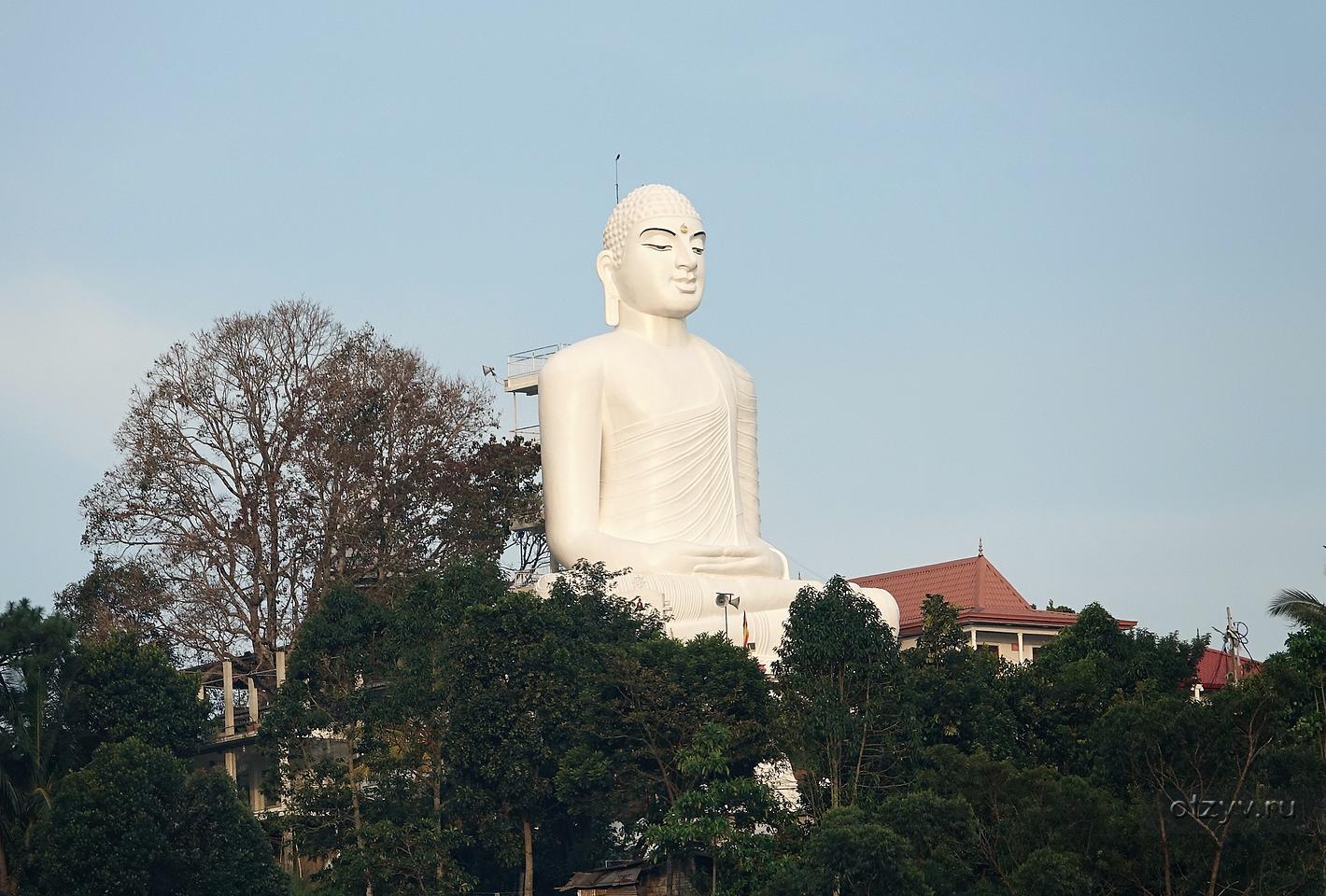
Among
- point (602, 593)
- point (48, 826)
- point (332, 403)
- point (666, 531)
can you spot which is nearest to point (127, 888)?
point (48, 826)

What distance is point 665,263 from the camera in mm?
32062

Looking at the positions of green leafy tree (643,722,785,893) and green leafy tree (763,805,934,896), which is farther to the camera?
green leafy tree (643,722,785,893)

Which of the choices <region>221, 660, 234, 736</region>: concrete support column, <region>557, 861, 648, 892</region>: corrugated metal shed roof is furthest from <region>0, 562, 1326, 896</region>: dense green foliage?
<region>221, 660, 234, 736</region>: concrete support column

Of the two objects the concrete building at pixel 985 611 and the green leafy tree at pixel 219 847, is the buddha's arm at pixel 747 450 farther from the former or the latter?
the green leafy tree at pixel 219 847

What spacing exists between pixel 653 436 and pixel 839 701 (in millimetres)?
7170

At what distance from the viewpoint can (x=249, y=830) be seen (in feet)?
88.6

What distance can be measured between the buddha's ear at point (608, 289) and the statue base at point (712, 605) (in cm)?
367

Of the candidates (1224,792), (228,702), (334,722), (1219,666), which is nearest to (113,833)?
(334,722)

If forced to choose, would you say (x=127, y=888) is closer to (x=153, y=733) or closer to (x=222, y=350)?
(x=153, y=733)

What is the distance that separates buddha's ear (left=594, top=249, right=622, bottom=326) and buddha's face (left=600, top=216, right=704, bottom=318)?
0.33 meters

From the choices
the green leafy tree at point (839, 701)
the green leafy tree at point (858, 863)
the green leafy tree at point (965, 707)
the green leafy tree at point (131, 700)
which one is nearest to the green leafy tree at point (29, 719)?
the green leafy tree at point (131, 700)

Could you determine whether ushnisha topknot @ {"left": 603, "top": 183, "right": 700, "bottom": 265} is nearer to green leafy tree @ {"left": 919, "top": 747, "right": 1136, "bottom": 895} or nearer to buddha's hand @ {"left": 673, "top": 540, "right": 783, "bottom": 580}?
buddha's hand @ {"left": 673, "top": 540, "right": 783, "bottom": 580}

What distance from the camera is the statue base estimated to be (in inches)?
1163

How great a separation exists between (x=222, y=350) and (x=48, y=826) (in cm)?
1060
